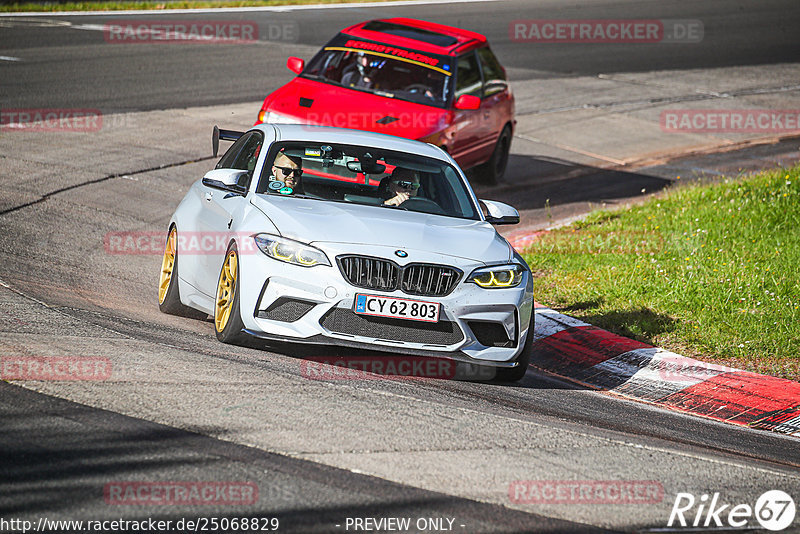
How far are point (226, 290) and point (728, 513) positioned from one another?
140 inches

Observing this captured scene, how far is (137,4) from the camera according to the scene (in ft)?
96.2

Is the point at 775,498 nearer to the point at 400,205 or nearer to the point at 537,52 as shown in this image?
the point at 400,205

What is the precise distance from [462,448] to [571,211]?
9431 mm

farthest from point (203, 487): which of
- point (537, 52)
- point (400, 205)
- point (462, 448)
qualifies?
point (537, 52)

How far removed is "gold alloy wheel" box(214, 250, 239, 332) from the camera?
6922 millimetres

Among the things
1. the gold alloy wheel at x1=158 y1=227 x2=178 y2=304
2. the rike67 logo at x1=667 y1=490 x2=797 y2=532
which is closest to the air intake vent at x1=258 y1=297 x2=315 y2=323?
the gold alloy wheel at x1=158 y1=227 x2=178 y2=304

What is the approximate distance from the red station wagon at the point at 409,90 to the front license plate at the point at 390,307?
548 cm

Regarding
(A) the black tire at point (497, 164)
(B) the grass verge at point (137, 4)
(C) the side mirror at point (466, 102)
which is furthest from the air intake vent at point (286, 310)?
(B) the grass verge at point (137, 4)

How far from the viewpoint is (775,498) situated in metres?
5.25
